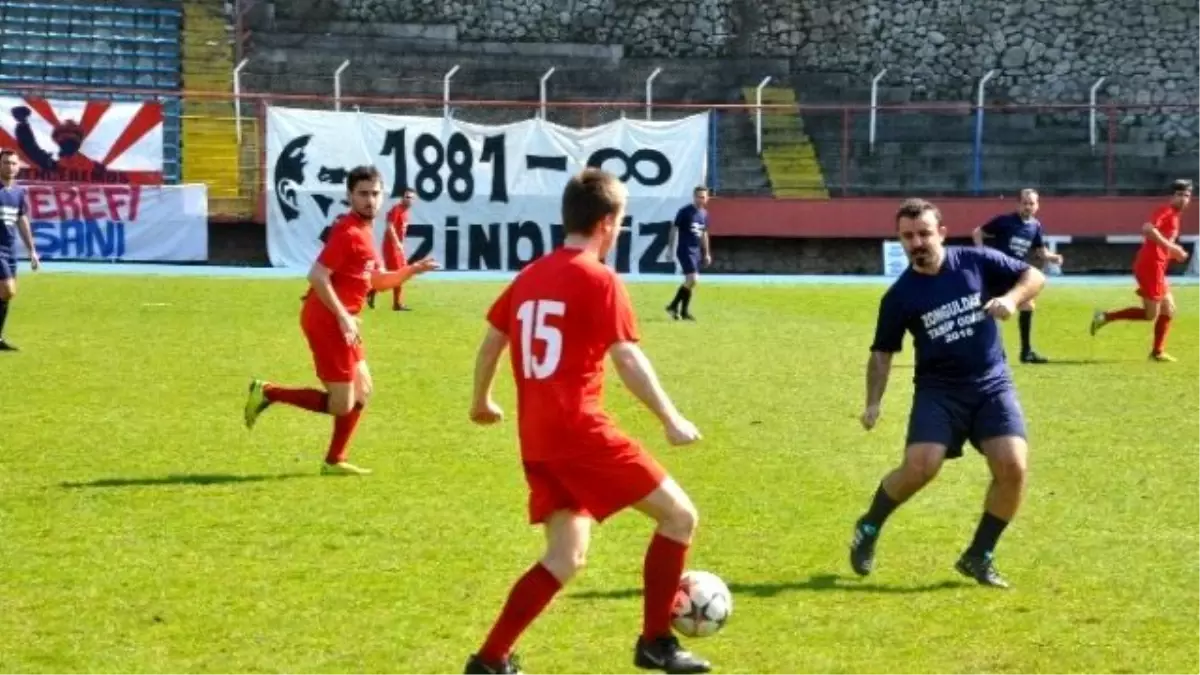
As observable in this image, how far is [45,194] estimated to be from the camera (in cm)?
3544

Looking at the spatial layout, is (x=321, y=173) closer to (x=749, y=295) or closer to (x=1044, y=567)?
(x=749, y=295)

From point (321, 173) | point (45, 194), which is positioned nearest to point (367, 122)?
point (321, 173)

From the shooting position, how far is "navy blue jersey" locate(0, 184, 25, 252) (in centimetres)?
2133

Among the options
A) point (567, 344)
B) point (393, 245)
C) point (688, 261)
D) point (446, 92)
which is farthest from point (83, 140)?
point (567, 344)

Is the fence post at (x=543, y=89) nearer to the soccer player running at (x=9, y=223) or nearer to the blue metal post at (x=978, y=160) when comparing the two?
the blue metal post at (x=978, y=160)

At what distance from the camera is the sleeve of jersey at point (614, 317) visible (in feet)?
22.8

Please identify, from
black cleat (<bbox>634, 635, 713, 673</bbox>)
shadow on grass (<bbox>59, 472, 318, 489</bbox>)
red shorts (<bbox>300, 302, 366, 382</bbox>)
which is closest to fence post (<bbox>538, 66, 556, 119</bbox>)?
red shorts (<bbox>300, 302, 366, 382</bbox>)

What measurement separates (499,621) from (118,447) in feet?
23.5

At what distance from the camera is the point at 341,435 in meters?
12.6

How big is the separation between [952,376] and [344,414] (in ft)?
14.7

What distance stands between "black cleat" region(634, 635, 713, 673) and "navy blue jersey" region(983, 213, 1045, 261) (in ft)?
48.4

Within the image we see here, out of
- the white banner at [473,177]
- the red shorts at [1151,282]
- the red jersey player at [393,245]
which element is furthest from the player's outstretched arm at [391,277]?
the white banner at [473,177]

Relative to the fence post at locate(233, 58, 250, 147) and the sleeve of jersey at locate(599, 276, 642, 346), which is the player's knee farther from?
the fence post at locate(233, 58, 250, 147)

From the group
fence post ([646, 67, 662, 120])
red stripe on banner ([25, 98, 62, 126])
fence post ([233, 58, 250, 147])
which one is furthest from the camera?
fence post ([646, 67, 662, 120])
